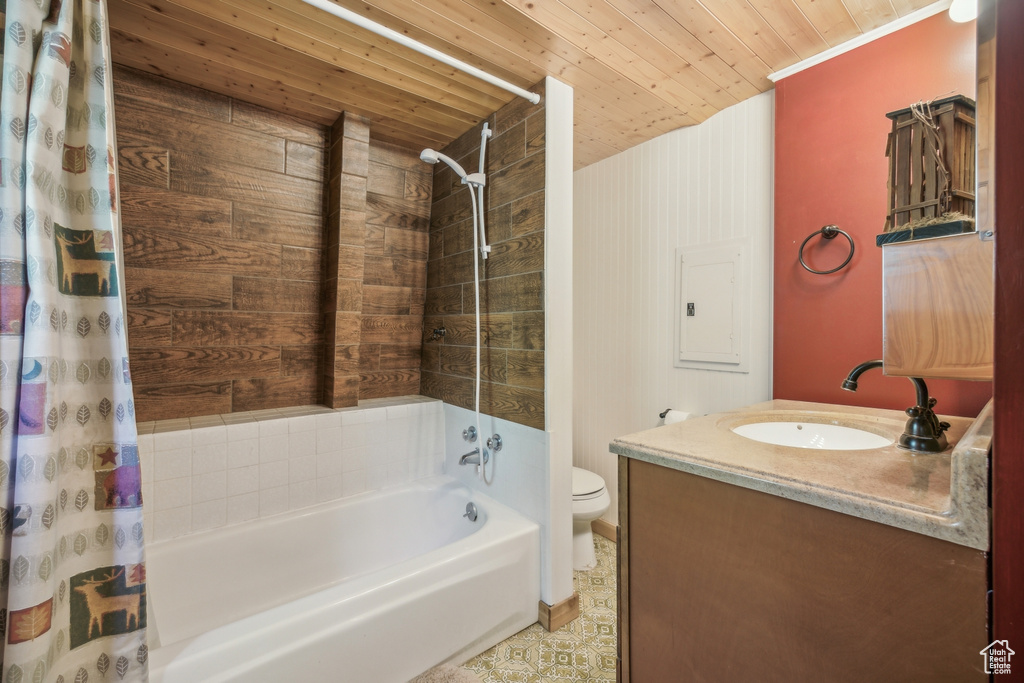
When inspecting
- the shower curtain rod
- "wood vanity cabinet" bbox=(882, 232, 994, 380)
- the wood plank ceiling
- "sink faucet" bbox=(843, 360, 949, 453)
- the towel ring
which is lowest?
"sink faucet" bbox=(843, 360, 949, 453)

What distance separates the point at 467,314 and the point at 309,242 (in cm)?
86

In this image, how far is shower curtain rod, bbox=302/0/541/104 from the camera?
138 cm

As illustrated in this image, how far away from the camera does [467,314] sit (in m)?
2.29

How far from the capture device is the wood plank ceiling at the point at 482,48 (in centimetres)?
150

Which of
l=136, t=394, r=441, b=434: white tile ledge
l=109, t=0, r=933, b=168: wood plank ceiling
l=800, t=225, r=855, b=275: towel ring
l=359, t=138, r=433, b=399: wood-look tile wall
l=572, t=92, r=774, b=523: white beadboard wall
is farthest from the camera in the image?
l=359, t=138, r=433, b=399: wood-look tile wall

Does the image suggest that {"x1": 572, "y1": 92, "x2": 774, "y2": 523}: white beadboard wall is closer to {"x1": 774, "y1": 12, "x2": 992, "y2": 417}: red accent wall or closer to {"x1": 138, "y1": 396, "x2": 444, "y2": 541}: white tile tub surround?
{"x1": 774, "y1": 12, "x2": 992, "y2": 417}: red accent wall

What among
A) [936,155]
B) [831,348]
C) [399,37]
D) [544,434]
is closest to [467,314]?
[544,434]

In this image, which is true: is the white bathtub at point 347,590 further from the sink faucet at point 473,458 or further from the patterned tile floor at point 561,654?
the sink faucet at point 473,458

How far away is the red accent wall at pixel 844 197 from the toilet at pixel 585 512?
95cm

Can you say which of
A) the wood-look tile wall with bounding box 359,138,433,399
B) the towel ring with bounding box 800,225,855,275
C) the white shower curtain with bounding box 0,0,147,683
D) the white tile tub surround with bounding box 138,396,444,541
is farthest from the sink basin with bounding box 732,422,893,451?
the wood-look tile wall with bounding box 359,138,433,399

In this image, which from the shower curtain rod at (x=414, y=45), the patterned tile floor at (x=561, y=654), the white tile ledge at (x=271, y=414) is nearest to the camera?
the shower curtain rod at (x=414, y=45)

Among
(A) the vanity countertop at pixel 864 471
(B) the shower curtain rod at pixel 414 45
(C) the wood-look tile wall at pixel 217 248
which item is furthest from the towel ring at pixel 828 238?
(C) the wood-look tile wall at pixel 217 248

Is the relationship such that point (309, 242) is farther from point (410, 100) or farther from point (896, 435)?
point (896, 435)

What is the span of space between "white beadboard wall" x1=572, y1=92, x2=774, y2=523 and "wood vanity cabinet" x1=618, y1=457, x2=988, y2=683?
1.23 meters
